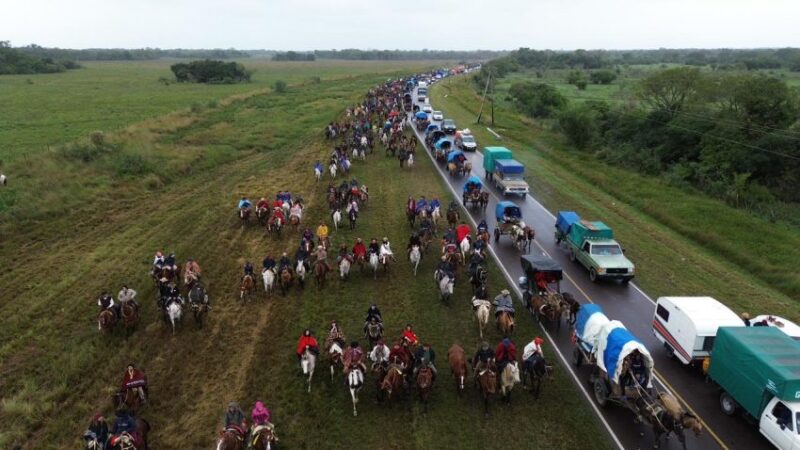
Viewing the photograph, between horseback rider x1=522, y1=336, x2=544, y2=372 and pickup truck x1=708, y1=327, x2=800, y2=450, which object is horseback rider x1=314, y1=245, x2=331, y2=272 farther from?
pickup truck x1=708, y1=327, x2=800, y2=450

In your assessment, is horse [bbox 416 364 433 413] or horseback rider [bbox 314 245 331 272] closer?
horse [bbox 416 364 433 413]

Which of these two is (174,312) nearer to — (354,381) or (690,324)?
(354,381)

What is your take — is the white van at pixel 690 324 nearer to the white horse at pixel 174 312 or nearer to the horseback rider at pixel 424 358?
the horseback rider at pixel 424 358

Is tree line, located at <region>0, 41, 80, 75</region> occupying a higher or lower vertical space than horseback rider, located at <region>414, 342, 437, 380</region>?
higher

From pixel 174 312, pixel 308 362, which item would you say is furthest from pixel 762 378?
pixel 174 312

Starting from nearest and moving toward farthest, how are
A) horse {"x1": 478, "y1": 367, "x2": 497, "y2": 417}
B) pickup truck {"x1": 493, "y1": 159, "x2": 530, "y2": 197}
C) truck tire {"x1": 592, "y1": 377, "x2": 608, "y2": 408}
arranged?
horse {"x1": 478, "y1": 367, "x2": 497, "y2": 417}
truck tire {"x1": 592, "y1": 377, "x2": 608, "y2": 408}
pickup truck {"x1": 493, "y1": 159, "x2": 530, "y2": 197}

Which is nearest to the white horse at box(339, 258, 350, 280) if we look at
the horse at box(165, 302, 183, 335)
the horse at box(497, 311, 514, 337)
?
the horse at box(165, 302, 183, 335)

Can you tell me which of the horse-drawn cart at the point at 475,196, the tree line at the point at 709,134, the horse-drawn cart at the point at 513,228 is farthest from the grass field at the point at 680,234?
the horse-drawn cart at the point at 513,228

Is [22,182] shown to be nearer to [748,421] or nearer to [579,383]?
[579,383]
